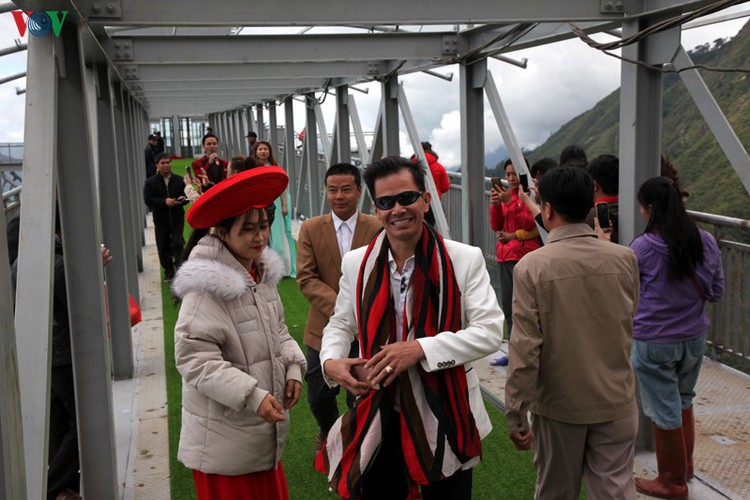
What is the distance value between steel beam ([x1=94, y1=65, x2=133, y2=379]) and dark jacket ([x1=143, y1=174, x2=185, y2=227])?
3.93m

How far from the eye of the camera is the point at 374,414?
2.99 meters

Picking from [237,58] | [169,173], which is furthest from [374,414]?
[169,173]

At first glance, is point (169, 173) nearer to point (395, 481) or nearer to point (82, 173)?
point (82, 173)

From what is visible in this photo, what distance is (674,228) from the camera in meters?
4.09

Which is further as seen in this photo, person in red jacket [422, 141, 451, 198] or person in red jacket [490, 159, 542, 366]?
person in red jacket [422, 141, 451, 198]

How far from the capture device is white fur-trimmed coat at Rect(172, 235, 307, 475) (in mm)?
3051

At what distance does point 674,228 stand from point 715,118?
100cm

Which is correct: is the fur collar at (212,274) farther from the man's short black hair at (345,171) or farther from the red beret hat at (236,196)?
the man's short black hair at (345,171)

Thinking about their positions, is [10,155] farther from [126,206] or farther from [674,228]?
[674,228]

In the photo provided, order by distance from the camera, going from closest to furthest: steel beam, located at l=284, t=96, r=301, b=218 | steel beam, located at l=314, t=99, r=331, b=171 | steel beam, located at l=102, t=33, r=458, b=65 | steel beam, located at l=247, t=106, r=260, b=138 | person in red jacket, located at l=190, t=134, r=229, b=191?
steel beam, located at l=102, t=33, r=458, b=65, person in red jacket, located at l=190, t=134, r=229, b=191, steel beam, located at l=314, t=99, r=331, b=171, steel beam, located at l=284, t=96, r=301, b=218, steel beam, located at l=247, t=106, r=260, b=138

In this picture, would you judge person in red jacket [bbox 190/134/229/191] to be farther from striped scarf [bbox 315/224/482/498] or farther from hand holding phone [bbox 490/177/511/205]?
striped scarf [bbox 315/224/482/498]

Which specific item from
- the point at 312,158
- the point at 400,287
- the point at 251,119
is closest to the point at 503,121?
the point at 400,287

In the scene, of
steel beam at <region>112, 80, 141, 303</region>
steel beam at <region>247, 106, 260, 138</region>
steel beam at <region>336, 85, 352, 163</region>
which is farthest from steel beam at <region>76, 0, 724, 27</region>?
steel beam at <region>247, 106, 260, 138</region>

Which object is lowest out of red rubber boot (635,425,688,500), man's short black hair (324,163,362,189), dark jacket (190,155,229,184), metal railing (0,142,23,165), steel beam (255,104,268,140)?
red rubber boot (635,425,688,500)
